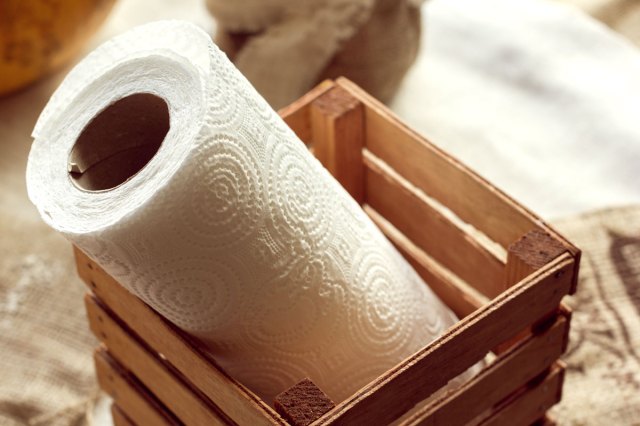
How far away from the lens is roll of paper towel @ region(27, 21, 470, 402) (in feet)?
2.15

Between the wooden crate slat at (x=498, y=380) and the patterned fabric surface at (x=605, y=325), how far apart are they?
0.23 meters

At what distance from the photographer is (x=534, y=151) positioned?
1.33 meters

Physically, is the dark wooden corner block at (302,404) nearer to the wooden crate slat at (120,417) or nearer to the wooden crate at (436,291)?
the wooden crate at (436,291)

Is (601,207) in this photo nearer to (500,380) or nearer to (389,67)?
(389,67)

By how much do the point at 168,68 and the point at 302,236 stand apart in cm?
14

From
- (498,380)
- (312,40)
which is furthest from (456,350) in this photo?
(312,40)

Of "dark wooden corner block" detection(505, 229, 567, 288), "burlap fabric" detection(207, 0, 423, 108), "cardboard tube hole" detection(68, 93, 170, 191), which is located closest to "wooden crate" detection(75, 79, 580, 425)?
"dark wooden corner block" detection(505, 229, 567, 288)

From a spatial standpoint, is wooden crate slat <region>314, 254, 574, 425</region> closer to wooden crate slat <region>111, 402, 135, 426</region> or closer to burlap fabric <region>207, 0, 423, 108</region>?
wooden crate slat <region>111, 402, 135, 426</region>

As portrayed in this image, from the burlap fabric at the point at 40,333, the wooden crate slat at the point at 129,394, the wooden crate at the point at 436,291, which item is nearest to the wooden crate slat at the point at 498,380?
the wooden crate at the point at 436,291

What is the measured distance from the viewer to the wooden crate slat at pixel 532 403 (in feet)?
2.83

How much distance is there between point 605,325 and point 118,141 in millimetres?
594

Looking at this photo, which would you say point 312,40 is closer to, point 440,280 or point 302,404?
point 440,280

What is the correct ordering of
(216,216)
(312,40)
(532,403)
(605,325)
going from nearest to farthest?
(216,216), (532,403), (605,325), (312,40)

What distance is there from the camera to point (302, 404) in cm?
69
